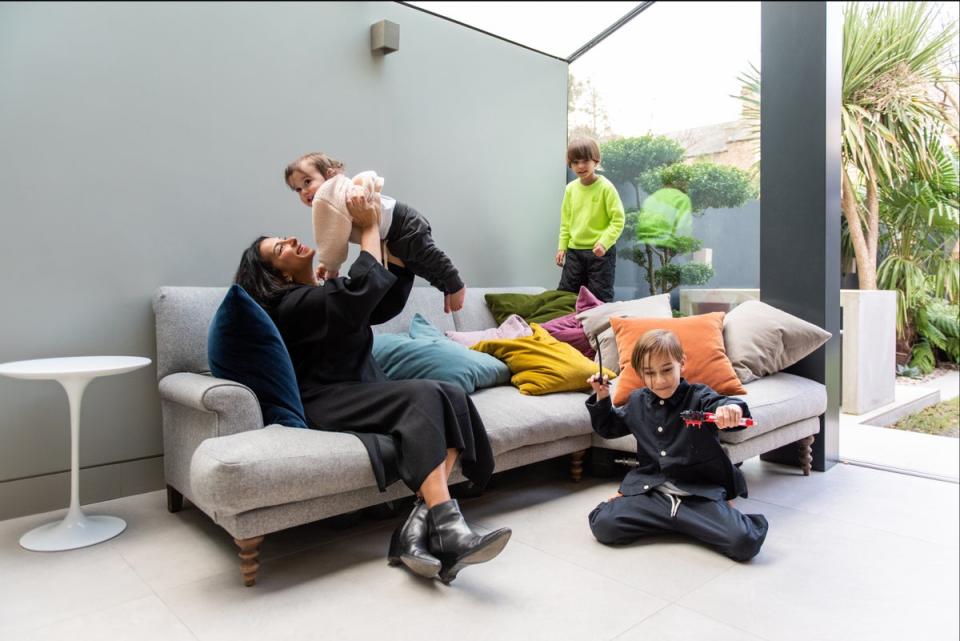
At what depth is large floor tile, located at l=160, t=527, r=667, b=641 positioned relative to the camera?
5.05 feet

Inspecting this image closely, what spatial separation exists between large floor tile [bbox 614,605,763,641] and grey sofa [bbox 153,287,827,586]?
787 mm

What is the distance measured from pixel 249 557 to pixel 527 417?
1070mm

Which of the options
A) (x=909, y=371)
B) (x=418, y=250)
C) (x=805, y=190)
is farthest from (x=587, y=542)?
(x=805, y=190)

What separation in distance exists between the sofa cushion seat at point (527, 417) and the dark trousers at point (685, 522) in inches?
15.2

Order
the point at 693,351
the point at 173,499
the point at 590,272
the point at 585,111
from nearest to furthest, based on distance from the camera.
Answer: the point at 173,499 < the point at 693,351 < the point at 590,272 < the point at 585,111

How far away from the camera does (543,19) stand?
403 centimetres

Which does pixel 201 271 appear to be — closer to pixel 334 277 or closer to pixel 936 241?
pixel 334 277

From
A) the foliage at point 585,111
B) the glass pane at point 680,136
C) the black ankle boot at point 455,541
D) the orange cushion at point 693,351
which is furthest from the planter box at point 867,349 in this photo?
the black ankle boot at point 455,541

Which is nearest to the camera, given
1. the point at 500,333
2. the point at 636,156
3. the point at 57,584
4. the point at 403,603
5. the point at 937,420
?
the point at 403,603

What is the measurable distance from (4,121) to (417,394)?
179 cm

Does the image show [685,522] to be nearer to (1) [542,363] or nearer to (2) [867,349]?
(1) [542,363]

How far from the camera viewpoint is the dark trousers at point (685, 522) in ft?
6.31

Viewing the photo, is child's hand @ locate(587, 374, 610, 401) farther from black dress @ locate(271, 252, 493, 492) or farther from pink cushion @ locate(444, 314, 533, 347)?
pink cushion @ locate(444, 314, 533, 347)

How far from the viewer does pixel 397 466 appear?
1879mm
